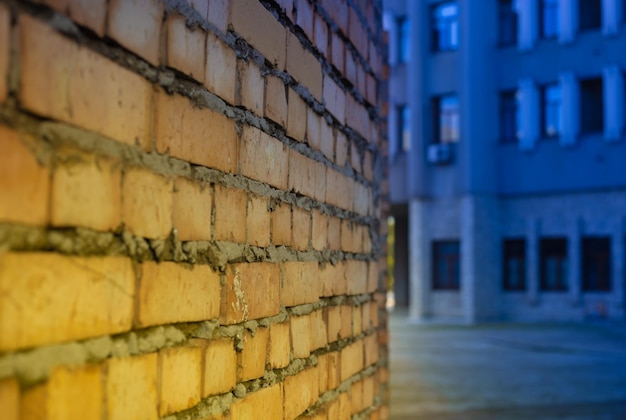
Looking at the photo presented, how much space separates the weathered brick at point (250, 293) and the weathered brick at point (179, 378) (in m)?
0.13

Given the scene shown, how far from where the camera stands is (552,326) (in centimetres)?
1842

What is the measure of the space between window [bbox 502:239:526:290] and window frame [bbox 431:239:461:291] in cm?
129

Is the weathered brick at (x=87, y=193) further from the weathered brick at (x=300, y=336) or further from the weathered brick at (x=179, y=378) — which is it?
the weathered brick at (x=300, y=336)

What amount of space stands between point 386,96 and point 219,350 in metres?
2.02

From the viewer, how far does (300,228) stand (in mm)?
1783

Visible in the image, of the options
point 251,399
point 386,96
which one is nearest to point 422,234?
point 386,96

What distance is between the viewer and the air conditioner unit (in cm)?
2095

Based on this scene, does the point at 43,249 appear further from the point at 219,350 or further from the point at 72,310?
the point at 219,350

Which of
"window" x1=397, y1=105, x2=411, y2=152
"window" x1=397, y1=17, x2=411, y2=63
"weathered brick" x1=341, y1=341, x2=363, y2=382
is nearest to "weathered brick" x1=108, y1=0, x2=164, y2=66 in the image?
"weathered brick" x1=341, y1=341, x2=363, y2=382

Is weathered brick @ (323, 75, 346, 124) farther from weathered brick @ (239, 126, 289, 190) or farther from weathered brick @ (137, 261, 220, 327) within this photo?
weathered brick @ (137, 261, 220, 327)

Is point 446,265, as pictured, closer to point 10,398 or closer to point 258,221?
point 258,221

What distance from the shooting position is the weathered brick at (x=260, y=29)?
1423mm

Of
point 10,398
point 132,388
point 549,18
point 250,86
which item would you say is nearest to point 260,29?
point 250,86

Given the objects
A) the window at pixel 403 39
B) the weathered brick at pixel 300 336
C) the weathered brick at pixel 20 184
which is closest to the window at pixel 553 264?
the window at pixel 403 39
